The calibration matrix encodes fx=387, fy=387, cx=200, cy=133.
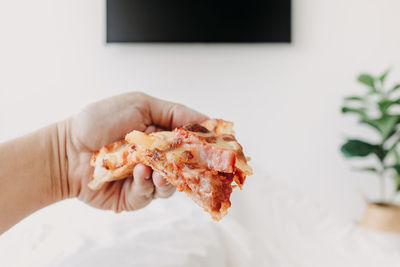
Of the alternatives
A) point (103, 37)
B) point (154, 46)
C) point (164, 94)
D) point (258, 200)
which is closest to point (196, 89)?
point (164, 94)

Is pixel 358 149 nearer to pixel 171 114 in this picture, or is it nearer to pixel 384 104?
pixel 384 104

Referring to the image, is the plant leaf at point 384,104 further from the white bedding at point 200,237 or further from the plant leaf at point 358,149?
the white bedding at point 200,237

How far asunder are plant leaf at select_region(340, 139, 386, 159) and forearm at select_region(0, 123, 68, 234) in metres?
1.59

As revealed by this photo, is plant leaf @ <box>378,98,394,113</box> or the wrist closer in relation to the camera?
the wrist

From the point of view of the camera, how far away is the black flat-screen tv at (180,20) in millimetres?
2418

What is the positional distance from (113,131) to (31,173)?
276 millimetres

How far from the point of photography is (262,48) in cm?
255

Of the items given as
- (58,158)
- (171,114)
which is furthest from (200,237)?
(58,158)

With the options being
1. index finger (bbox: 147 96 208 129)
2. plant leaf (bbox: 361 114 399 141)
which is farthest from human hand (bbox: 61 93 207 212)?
plant leaf (bbox: 361 114 399 141)

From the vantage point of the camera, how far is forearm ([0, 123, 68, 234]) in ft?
3.61

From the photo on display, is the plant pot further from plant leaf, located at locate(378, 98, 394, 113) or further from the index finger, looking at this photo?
the index finger

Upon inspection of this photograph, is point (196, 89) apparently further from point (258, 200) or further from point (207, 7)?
point (258, 200)

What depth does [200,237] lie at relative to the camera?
46.6 inches

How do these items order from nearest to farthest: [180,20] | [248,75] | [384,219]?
[384,219] → [180,20] → [248,75]
